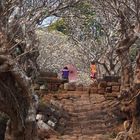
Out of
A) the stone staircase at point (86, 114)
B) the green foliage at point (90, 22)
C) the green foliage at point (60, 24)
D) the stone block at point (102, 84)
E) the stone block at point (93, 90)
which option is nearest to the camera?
the stone staircase at point (86, 114)

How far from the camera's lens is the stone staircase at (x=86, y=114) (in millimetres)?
15378

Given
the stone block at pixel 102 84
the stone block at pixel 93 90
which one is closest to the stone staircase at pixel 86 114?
the stone block at pixel 93 90

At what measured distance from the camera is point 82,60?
30.5 m

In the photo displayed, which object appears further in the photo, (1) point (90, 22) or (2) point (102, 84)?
(1) point (90, 22)

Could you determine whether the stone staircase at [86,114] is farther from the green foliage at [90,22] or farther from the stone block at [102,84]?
the green foliage at [90,22]

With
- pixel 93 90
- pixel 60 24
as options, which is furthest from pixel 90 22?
pixel 93 90

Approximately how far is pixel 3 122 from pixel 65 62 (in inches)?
752

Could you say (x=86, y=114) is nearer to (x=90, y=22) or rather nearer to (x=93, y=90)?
(x=93, y=90)

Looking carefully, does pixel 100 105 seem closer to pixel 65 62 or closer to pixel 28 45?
pixel 28 45

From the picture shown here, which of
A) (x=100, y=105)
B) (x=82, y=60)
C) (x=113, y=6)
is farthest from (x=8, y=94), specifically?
(x=82, y=60)

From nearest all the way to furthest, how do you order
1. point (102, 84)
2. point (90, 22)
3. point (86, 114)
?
point (86, 114), point (102, 84), point (90, 22)

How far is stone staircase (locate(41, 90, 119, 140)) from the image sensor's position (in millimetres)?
15378

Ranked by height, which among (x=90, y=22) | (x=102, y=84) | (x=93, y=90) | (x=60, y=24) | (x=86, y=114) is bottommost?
(x=86, y=114)

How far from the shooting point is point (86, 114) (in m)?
17.6
